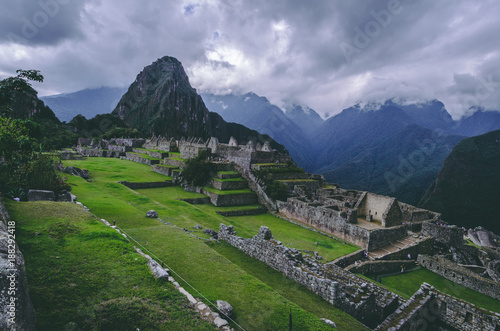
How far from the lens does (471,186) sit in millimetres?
56438

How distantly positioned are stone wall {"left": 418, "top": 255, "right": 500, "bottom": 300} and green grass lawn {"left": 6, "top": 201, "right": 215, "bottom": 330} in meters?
19.3

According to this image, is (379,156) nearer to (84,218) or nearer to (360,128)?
(360,128)

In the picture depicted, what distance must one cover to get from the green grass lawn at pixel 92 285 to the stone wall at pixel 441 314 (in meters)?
7.19

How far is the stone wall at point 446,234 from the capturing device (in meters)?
22.5

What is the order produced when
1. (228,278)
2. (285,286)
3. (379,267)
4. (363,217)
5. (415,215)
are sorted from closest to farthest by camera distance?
(228,278), (285,286), (379,267), (363,217), (415,215)

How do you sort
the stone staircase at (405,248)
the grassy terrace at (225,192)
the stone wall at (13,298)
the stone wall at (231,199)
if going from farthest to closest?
the grassy terrace at (225,192) < the stone wall at (231,199) < the stone staircase at (405,248) < the stone wall at (13,298)

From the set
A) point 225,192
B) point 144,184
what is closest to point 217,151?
point 225,192

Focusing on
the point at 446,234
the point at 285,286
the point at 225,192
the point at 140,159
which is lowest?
the point at 446,234

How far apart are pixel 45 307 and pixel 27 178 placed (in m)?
9.64

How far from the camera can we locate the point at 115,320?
4.37 meters

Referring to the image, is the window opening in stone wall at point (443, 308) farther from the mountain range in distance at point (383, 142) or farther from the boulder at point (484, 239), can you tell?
the mountain range in distance at point (383, 142)

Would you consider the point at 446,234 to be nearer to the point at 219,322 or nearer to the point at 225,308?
the point at 225,308

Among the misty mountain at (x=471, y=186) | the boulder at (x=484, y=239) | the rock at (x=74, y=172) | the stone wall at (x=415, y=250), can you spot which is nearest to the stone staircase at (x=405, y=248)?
the stone wall at (x=415, y=250)

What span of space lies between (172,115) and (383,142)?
129 m
